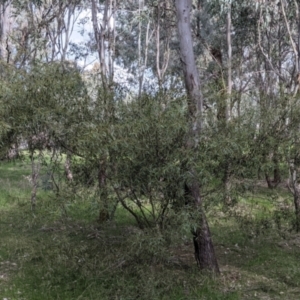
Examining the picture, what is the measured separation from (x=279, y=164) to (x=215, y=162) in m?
0.98

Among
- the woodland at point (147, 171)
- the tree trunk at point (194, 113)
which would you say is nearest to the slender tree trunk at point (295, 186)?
the woodland at point (147, 171)

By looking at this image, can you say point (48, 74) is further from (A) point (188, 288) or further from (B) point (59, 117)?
(A) point (188, 288)

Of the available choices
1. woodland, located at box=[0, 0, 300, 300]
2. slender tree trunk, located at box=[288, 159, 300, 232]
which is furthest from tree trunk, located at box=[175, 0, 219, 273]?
slender tree trunk, located at box=[288, 159, 300, 232]

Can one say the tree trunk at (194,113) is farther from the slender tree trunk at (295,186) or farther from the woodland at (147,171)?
the slender tree trunk at (295,186)

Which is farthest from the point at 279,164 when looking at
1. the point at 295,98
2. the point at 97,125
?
the point at 97,125

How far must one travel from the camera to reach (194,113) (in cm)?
520

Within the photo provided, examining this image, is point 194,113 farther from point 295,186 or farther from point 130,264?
point 295,186

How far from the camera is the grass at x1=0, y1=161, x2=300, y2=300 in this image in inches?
208

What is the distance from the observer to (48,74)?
529 cm

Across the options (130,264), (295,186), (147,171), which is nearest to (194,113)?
(147,171)

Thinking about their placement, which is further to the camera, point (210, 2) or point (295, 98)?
point (210, 2)

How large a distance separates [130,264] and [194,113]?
193 cm

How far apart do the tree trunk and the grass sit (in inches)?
8.1

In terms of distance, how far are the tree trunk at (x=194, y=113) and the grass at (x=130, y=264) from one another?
205 mm
